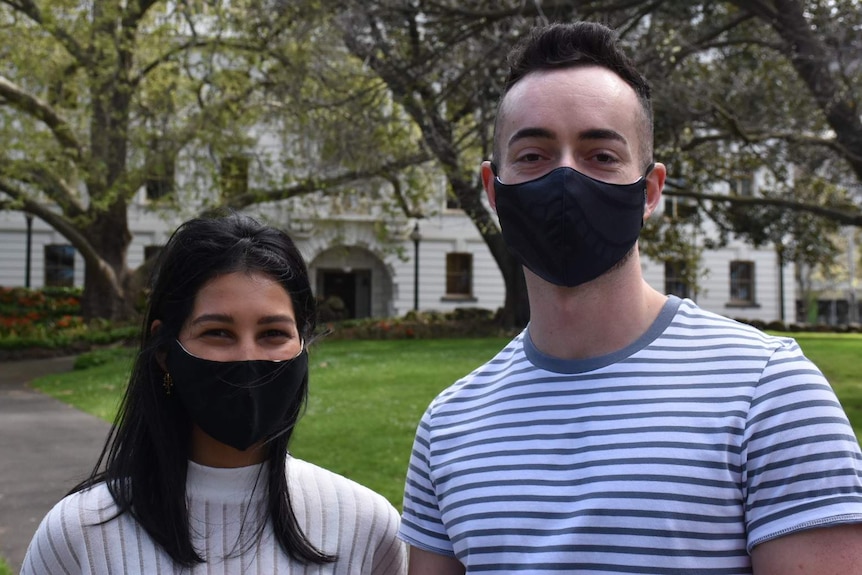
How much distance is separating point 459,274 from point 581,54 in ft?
117

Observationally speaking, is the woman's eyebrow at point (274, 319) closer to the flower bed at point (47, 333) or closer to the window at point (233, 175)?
the flower bed at point (47, 333)

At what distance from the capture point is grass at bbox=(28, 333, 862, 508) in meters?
7.92

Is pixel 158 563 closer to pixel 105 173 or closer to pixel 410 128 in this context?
pixel 410 128

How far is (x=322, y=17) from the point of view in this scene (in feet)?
37.1

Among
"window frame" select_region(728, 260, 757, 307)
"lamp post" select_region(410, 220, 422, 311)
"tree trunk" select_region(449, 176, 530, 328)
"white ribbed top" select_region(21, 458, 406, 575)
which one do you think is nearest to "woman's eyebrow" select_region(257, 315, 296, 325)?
"white ribbed top" select_region(21, 458, 406, 575)

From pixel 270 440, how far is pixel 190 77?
18514 mm

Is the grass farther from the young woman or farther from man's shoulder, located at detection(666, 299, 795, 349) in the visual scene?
man's shoulder, located at detection(666, 299, 795, 349)

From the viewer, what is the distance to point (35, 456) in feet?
27.8

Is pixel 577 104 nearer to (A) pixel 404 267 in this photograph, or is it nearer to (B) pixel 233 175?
(B) pixel 233 175

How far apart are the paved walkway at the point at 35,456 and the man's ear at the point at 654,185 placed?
9.50 feet

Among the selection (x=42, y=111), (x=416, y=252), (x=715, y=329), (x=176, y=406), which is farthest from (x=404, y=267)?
(x=715, y=329)

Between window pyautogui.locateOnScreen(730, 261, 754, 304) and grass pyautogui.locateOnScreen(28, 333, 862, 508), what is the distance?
823 inches

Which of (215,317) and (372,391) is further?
(372,391)

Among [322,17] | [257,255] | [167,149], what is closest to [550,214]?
[257,255]
